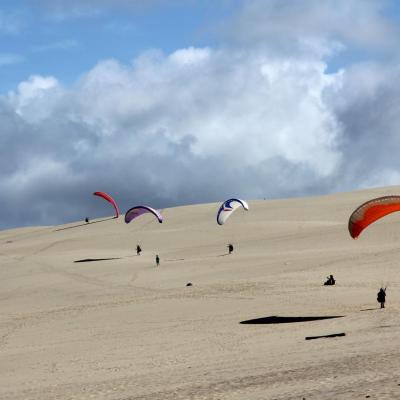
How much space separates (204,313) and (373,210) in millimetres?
5201

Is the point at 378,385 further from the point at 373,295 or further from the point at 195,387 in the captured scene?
the point at 373,295

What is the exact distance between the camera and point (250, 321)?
19516mm

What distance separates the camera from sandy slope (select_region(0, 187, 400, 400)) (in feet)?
38.5

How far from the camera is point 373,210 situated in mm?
20500

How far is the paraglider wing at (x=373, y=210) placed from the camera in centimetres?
2017

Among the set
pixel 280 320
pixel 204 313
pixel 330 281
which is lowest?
pixel 280 320

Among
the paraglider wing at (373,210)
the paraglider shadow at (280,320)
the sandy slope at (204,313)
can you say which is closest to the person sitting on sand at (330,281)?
the sandy slope at (204,313)

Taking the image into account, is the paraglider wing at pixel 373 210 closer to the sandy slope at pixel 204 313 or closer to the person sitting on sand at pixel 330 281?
the sandy slope at pixel 204 313

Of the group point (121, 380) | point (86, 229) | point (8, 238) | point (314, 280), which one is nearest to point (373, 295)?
point (314, 280)

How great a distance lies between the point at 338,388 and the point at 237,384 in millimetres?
1687

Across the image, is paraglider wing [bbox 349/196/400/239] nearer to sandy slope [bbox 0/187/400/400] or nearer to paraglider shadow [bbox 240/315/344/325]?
sandy slope [bbox 0/187/400/400]

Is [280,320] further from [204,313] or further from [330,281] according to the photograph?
[330,281]

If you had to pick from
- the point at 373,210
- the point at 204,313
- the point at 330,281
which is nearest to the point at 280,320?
the point at 204,313

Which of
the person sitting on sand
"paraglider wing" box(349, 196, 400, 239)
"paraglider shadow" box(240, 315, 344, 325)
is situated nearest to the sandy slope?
the person sitting on sand
